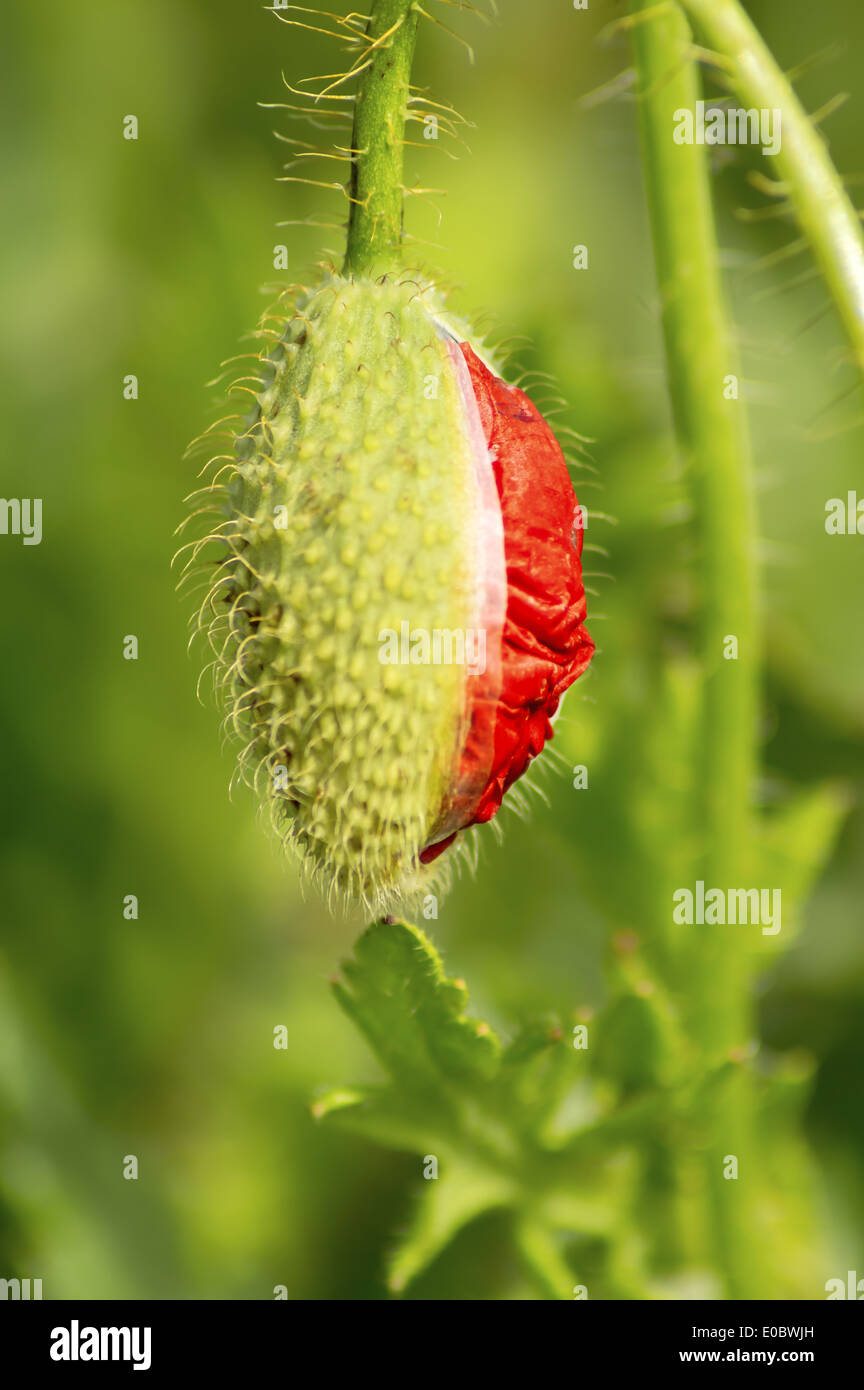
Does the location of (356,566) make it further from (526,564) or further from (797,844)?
(797,844)

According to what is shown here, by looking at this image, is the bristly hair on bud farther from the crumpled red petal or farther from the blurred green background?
the blurred green background

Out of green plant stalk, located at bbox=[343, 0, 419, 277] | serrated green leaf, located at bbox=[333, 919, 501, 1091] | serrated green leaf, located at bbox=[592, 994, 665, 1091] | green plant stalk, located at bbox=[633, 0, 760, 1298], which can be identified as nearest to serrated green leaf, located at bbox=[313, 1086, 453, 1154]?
serrated green leaf, located at bbox=[333, 919, 501, 1091]

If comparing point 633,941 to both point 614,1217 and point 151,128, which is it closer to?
point 614,1217

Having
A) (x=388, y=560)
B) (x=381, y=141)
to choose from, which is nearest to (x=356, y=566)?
(x=388, y=560)

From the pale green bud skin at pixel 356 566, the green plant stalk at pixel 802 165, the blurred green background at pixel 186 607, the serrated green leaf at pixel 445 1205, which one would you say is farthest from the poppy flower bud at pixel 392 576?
the blurred green background at pixel 186 607

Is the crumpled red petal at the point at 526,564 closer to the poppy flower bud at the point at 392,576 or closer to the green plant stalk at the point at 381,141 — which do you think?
the poppy flower bud at the point at 392,576
